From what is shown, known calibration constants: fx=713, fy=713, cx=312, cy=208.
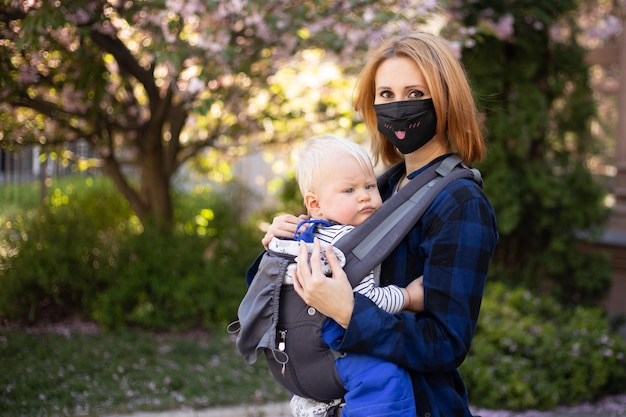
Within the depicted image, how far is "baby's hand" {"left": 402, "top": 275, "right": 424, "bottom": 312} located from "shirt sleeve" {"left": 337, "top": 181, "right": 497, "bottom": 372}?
25mm

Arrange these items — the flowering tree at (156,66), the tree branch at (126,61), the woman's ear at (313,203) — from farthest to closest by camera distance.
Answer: the tree branch at (126,61), the flowering tree at (156,66), the woman's ear at (313,203)

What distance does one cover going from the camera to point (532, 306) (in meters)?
5.44

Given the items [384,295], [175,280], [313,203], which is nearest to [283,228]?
[313,203]

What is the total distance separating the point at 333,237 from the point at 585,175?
474 centimetres

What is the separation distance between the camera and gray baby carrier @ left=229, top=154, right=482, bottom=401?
1784 mm

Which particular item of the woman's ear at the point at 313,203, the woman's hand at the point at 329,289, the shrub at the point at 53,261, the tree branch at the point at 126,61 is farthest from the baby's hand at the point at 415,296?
the shrub at the point at 53,261

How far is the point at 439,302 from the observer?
5.68ft

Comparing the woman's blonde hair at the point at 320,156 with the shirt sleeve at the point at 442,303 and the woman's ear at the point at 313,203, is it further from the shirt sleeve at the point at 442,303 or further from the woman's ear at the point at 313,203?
the shirt sleeve at the point at 442,303

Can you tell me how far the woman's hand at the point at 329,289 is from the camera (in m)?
1.71

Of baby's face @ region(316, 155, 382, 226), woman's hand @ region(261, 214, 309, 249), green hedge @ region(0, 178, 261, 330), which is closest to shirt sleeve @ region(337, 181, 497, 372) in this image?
baby's face @ region(316, 155, 382, 226)

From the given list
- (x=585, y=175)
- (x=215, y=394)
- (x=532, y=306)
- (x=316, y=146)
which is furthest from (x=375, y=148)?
(x=585, y=175)

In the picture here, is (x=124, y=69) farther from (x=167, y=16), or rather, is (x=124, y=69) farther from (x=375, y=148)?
(x=375, y=148)

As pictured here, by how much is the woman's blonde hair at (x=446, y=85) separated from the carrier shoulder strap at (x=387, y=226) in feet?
0.39

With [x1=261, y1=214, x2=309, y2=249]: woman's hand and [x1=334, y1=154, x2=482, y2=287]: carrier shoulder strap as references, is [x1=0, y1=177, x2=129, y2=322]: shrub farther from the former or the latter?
[x1=334, y1=154, x2=482, y2=287]: carrier shoulder strap
